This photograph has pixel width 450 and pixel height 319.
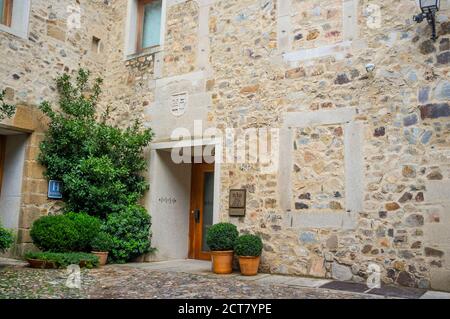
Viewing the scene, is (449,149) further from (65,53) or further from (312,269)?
(65,53)

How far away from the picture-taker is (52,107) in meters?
7.20

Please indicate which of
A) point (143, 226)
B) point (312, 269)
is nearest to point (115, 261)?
point (143, 226)

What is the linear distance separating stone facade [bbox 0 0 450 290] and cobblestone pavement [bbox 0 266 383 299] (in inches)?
35.5

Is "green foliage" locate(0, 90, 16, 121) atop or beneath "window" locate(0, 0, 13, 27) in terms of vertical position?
beneath

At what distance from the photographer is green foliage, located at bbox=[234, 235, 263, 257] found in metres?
5.68

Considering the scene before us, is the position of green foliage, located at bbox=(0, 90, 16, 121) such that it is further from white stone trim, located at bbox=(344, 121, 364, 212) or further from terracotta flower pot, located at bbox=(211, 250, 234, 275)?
white stone trim, located at bbox=(344, 121, 364, 212)

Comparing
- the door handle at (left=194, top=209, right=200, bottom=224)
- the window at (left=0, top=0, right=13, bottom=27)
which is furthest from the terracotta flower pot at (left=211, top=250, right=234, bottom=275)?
the window at (left=0, top=0, right=13, bottom=27)

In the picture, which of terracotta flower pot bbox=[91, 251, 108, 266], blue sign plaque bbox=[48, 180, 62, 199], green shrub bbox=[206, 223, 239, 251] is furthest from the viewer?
blue sign plaque bbox=[48, 180, 62, 199]

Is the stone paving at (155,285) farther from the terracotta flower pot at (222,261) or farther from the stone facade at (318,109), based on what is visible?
the stone facade at (318,109)

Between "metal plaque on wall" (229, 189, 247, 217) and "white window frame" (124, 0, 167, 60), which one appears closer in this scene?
"metal plaque on wall" (229, 189, 247, 217)

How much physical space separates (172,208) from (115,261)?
4.26 ft

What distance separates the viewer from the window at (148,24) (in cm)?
784

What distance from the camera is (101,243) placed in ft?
21.1

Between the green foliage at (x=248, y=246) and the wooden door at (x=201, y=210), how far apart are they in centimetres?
183
